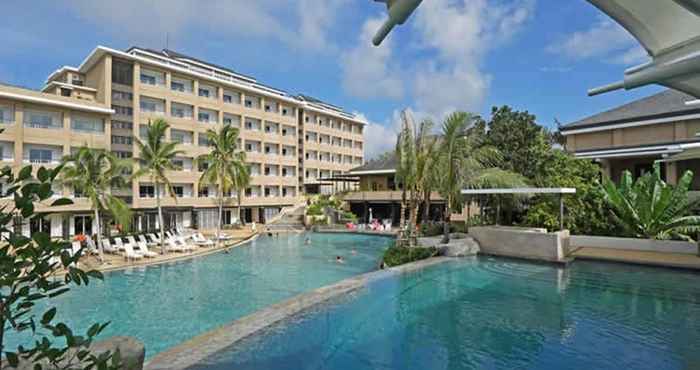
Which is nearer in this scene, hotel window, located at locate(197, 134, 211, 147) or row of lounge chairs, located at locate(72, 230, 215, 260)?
row of lounge chairs, located at locate(72, 230, 215, 260)

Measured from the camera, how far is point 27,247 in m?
1.52

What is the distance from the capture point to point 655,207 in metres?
16.8

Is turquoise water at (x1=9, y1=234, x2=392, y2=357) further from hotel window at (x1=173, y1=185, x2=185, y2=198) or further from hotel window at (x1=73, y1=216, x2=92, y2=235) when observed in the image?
hotel window at (x1=173, y1=185, x2=185, y2=198)

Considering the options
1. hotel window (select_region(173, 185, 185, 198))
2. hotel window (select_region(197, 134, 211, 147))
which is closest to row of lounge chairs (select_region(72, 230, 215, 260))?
hotel window (select_region(173, 185, 185, 198))

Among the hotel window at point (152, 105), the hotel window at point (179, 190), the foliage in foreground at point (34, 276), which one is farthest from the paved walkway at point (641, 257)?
the hotel window at point (152, 105)

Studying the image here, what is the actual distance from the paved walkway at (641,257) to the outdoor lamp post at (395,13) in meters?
17.8

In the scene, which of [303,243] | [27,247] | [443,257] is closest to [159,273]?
[303,243]

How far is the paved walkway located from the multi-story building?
109 feet

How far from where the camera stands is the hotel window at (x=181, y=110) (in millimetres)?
37344

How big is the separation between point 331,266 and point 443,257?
562 centimetres

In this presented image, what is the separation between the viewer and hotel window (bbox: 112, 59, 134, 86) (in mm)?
34938

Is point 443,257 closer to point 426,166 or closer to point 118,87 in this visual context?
point 426,166

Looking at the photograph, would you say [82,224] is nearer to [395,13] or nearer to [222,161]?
[222,161]

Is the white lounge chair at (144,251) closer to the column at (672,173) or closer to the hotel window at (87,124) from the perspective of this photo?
the hotel window at (87,124)
